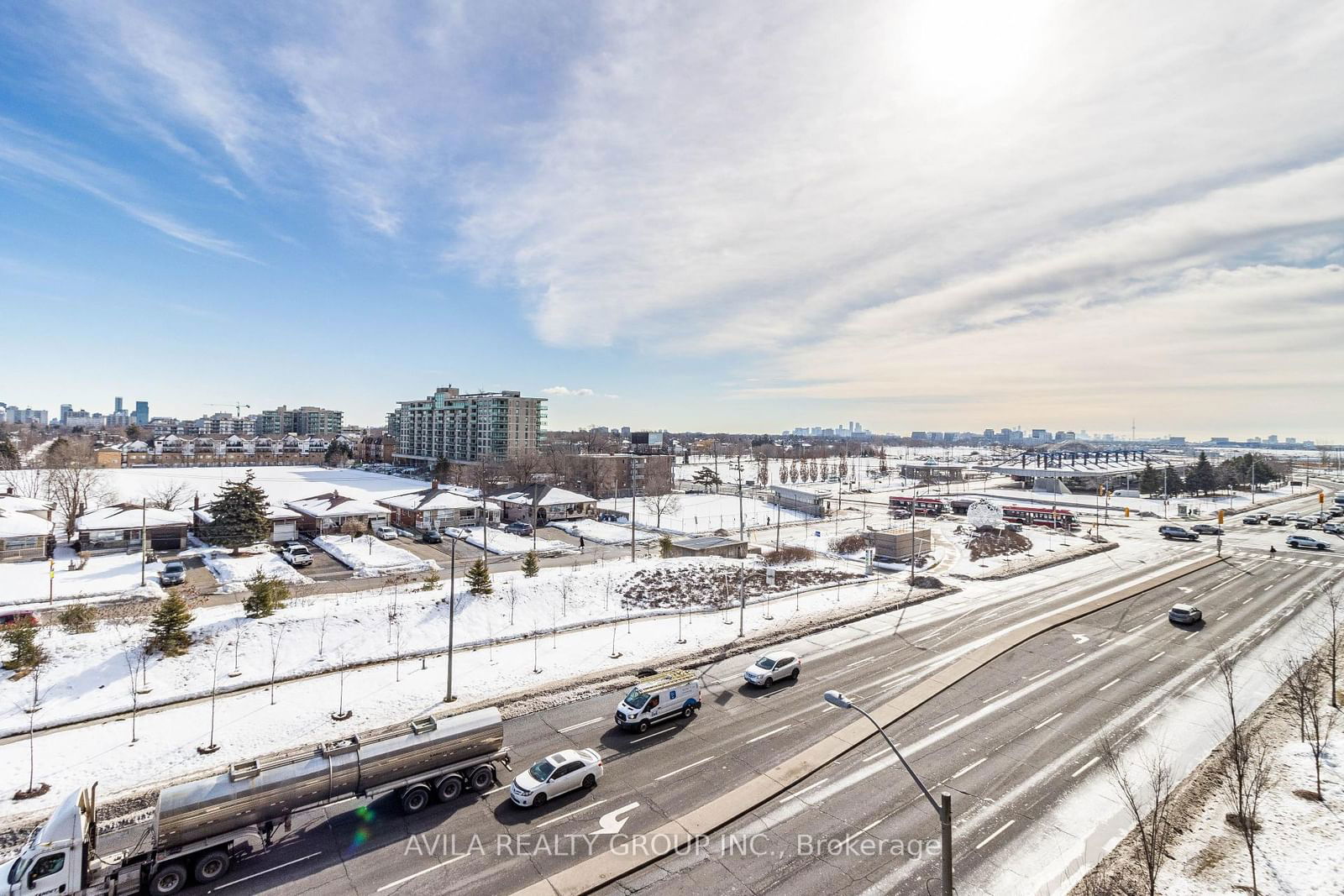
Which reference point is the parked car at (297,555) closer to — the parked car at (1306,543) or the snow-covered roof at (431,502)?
the snow-covered roof at (431,502)

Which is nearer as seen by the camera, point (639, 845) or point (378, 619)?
point (639, 845)

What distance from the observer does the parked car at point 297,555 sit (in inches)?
2028

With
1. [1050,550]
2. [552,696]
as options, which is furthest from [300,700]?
[1050,550]

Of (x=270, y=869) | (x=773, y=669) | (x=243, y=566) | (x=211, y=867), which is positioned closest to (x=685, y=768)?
(x=773, y=669)

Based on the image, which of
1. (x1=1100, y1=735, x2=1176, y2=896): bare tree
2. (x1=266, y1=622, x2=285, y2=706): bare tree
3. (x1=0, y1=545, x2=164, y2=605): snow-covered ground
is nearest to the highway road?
A: (x1=1100, y1=735, x2=1176, y2=896): bare tree

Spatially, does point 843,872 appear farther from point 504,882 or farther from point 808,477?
point 808,477

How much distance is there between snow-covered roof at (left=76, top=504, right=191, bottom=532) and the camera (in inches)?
2131

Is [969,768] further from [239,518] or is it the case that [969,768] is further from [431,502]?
[431,502]

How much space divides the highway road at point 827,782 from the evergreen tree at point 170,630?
15979 mm

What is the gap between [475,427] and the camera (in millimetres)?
155000

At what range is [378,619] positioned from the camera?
114 ft

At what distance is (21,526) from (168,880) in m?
55.6

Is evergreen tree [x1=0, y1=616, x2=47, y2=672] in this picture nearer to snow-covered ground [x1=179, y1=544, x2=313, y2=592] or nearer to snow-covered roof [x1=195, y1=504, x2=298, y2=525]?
snow-covered ground [x1=179, y1=544, x2=313, y2=592]

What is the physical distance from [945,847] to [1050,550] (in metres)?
65.6
